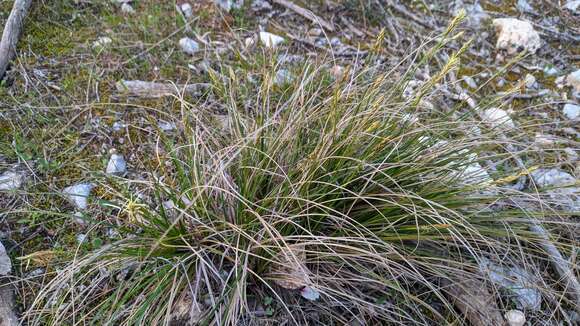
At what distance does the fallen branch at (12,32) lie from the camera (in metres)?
2.96

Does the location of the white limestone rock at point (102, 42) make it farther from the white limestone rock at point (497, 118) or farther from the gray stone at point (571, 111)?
the gray stone at point (571, 111)

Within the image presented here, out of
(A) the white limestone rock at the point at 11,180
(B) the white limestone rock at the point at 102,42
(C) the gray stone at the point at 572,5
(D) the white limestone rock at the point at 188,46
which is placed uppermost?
(B) the white limestone rock at the point at 102,42

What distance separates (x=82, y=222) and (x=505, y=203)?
191 centimetres

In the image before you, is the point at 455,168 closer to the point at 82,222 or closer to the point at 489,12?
the point at 82,222

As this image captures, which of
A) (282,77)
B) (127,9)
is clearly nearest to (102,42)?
(127,9)

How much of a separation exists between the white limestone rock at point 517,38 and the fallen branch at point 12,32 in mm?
3245

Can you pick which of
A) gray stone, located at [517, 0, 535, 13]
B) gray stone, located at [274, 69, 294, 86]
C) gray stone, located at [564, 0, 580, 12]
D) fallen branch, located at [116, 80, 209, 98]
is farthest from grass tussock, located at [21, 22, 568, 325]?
gray stone, located at [564, 0, 580, 12]

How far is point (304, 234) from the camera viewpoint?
2129 mm

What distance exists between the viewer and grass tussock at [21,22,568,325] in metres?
1.93

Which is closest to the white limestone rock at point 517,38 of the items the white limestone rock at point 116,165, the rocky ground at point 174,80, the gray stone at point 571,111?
the rocky ground at point 174,80

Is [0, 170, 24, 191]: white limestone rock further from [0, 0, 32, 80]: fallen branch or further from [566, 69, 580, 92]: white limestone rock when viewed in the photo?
[566, 69, 580, 92]: white limestone rock

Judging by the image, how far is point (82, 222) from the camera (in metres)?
2.32

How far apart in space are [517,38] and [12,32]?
133 inches

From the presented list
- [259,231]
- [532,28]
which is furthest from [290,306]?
→ [532,28]
